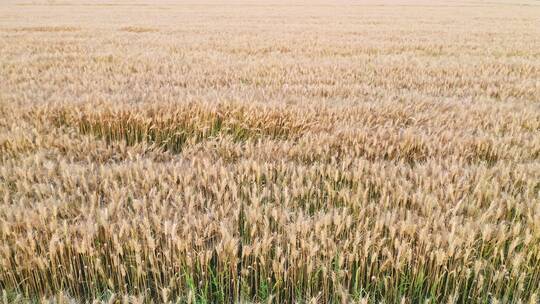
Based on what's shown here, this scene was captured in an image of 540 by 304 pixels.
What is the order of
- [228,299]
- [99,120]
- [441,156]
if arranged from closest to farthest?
[228,299], [441,156], [99,120]

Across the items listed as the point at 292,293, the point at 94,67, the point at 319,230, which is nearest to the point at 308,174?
the point at 319,230

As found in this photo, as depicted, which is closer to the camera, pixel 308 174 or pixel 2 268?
pixel 2 268

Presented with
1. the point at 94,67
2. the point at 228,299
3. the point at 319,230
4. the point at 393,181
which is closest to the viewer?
the point at 228,299

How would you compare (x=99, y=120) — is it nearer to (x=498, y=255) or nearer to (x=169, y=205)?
(x=169, y=205)

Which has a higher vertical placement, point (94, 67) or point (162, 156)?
point (94, 67)

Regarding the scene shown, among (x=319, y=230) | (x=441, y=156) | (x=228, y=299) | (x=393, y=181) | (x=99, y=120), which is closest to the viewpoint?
(x=228, y=299)

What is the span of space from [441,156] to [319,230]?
5.61ft

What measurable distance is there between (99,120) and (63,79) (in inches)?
116

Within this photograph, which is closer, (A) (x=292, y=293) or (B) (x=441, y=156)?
(A) (x=292, y=293)

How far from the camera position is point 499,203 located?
2.13 metres

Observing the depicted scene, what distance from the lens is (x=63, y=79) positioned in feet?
19.9

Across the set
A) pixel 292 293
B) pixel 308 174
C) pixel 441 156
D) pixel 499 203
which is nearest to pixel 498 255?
pixel 499 203

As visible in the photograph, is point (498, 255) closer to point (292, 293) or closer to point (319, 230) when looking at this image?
point (319, 230)

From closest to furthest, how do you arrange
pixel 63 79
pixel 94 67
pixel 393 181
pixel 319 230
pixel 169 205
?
1. pixel 319 230
2. pixel 169 205
3. pixel 393 181
4. pixel 63 79
5. pixel 94 67
